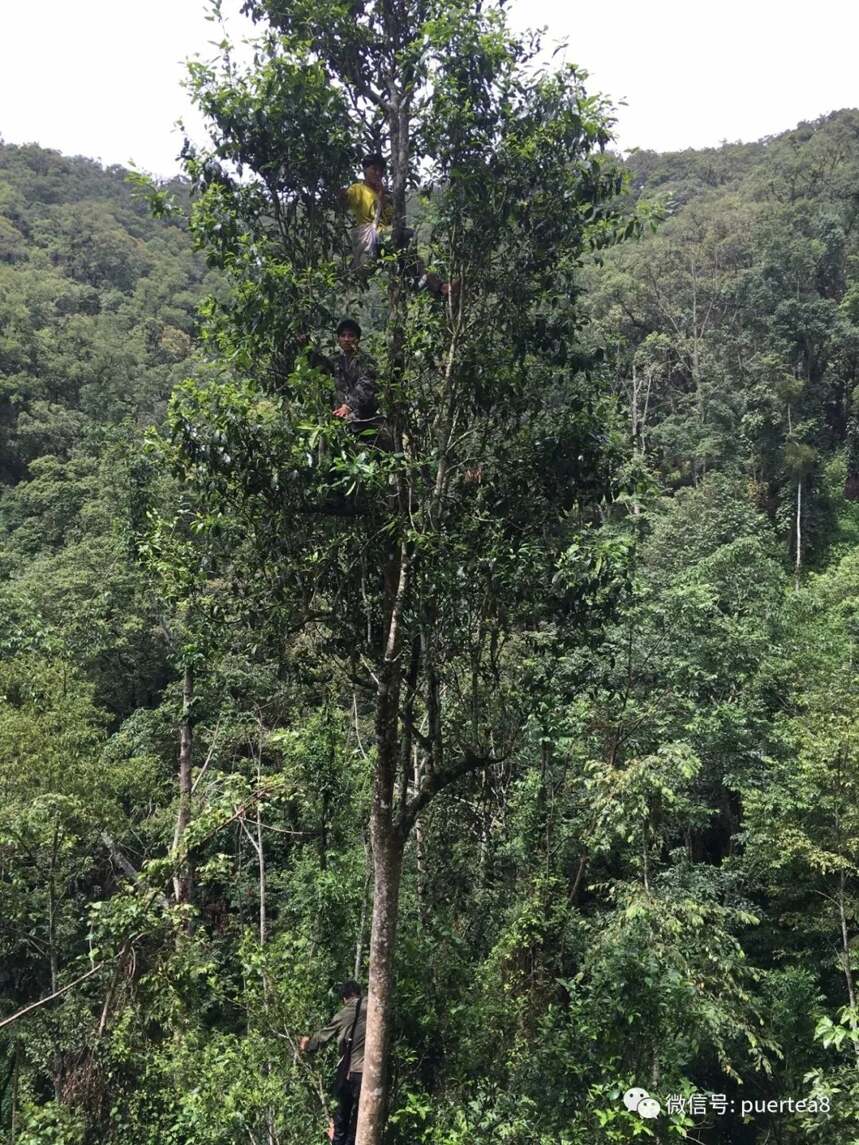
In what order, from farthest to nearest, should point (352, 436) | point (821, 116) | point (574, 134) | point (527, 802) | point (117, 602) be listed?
point (821, 116), point (117, 602), point (527, 802), point (574, 134), point (352, 436)

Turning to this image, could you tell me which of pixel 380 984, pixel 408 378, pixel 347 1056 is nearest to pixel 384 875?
pixel 380 984

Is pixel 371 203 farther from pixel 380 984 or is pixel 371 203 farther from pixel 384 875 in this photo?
pixel 380 984

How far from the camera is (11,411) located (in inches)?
1000

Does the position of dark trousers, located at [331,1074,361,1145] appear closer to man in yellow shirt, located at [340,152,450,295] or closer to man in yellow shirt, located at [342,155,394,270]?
man in yellow shirt, located at [340,152,450,295]

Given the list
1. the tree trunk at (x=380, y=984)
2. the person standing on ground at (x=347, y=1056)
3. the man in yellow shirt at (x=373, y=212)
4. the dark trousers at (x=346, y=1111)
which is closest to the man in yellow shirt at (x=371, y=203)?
the man in yellow shirt at (x=373, y=212)

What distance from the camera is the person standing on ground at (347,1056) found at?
4.02 metres

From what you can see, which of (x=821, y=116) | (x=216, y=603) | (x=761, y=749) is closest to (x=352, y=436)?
(x=216, y=603)

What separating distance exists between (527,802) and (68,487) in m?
15.9

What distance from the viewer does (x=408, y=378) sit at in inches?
136

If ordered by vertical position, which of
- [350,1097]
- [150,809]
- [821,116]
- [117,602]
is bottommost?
[150,809]

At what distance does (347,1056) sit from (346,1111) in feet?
0.85

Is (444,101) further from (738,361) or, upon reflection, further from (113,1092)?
(738,361)

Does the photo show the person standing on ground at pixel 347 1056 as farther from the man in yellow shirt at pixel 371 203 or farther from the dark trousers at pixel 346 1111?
the man in yellow shirt at pixel 371 203

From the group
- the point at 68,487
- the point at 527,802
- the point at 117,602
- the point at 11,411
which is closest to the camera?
the point at 527,802
